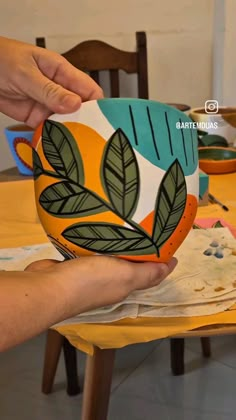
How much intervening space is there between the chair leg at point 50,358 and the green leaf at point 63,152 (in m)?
0.72

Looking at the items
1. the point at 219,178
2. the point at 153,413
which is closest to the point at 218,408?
the point at 153,413

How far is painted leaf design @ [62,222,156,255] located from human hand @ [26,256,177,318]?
0.02 meters

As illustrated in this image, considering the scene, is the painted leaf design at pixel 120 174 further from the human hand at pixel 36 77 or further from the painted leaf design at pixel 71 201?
the human hand at pixel 36 77

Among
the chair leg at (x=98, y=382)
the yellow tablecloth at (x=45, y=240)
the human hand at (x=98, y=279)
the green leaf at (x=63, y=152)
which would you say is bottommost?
the chair leg at (x=98, y=382)

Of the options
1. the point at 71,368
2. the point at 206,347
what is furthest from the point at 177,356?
the point at 71,368

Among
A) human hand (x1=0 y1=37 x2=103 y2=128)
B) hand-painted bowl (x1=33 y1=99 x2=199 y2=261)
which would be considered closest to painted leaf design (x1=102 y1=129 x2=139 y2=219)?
hand-painted bowl (x1=33 y1=99 x2=199 y2=261)

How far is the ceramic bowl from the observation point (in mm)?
1076

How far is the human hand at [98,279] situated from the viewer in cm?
57

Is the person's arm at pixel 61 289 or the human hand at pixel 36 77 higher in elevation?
the human hand at pixel 36 77

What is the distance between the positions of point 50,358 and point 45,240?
56cm

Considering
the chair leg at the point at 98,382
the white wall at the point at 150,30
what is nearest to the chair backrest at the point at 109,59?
the white wall at the point at 150,30

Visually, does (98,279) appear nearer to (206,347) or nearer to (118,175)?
(118,175)

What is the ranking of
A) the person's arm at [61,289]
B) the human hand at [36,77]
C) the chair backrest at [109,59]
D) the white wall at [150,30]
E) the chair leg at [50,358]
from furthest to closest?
the white wall at [150,30]
the chair backrest at [109,59]
the chair leg at [50,358]
the human hand at [36,77]
the person's arm at [61,289]

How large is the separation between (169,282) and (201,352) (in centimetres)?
87
